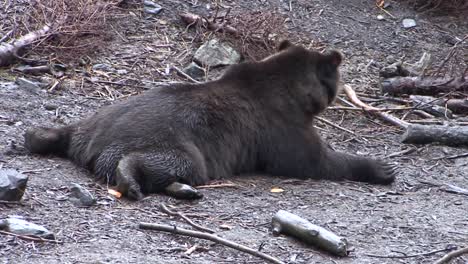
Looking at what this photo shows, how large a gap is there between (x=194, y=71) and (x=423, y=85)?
2.66 meters

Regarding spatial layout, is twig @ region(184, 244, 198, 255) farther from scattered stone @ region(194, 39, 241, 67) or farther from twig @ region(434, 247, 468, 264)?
scattered stone @ region(194, 39, 241, 67)

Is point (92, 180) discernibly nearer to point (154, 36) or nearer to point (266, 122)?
point (266, 122)

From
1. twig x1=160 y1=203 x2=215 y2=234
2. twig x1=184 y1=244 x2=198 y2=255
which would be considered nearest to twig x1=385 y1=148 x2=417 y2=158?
twig x1=160 y1=203 x2=215 y2=234

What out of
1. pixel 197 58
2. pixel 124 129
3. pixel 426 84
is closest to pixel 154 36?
pixel 197 58

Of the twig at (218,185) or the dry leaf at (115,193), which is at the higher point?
the dry leaf at (115,193)

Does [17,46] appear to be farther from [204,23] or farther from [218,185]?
[218,185]

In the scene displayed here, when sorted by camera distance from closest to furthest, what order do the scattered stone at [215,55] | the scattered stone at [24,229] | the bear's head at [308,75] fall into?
the scattered stone at [24,229], the bear's head at [308,75], the scattered stone at [215,55]

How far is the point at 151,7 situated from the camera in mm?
11672

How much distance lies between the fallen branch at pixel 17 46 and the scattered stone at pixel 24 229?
4.67 m

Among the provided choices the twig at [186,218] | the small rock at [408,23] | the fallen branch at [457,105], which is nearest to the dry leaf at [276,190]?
the twig at [186,218]

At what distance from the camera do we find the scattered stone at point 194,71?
34.3 ft

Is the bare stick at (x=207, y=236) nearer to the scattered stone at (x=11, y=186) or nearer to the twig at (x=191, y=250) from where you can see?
the twig at (x=191, y=250)

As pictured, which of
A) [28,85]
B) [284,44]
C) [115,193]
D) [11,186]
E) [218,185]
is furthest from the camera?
[28,85]

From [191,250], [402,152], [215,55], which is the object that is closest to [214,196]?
[191,250]
